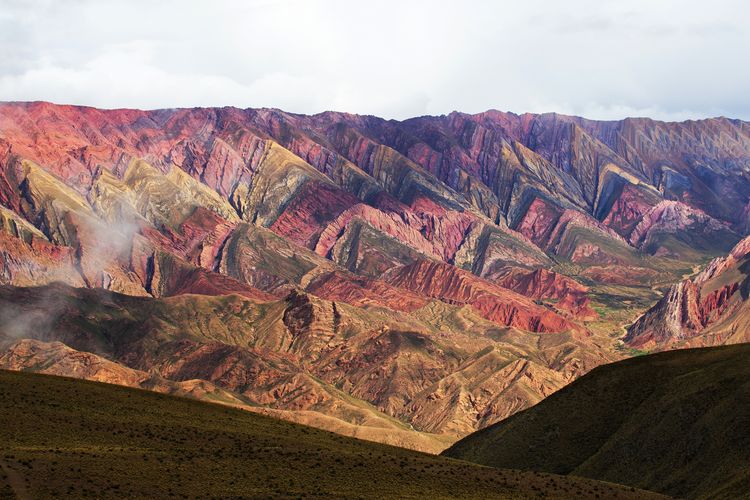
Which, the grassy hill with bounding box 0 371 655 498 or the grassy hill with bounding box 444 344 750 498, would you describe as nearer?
the grassy hill with bounding box 0 371 655 498

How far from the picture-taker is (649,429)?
515ft

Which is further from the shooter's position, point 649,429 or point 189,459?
point 649,429

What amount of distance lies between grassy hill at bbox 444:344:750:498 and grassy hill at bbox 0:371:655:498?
21.8 metres

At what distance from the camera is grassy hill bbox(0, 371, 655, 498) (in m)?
A: 103

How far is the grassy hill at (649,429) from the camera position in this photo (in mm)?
137625

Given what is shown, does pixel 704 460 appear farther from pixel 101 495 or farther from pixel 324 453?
pixel 101 495

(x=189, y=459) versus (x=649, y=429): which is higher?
(x=189, y=459)

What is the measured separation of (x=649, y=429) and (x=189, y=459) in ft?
237

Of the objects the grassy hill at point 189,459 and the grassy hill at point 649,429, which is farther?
the grassy hill at point 649,429

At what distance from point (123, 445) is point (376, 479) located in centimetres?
2711

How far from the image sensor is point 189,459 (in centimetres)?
11400

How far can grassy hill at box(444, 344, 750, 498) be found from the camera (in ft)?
452

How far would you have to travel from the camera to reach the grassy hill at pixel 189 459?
102750mm

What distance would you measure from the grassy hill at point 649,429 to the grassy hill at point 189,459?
21.8 m
